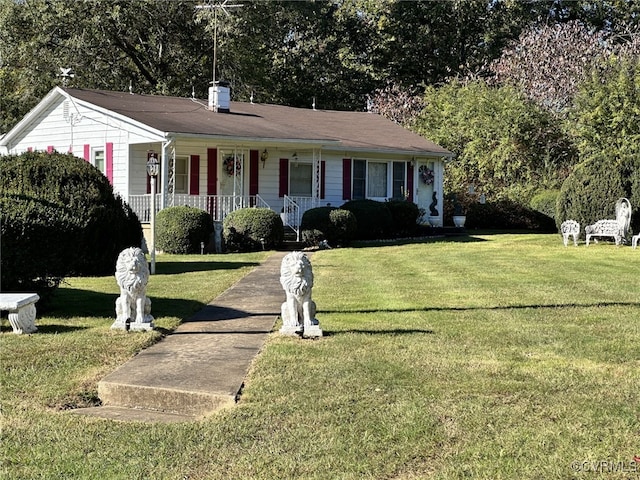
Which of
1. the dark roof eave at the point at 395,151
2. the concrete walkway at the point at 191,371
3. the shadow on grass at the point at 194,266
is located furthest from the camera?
the dark roof eave at the point at 395,151

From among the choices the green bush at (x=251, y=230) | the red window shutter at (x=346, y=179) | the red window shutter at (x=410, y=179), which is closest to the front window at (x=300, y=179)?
the red window shutter at (x=346, y=179)

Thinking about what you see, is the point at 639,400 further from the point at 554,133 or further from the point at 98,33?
the point at 98,33

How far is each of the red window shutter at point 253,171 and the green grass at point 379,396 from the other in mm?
11836

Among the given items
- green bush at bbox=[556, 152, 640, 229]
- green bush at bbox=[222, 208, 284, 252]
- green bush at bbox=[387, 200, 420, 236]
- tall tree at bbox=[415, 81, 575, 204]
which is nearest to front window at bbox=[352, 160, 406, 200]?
green bush at bbox=[387, 200, 420, 236]

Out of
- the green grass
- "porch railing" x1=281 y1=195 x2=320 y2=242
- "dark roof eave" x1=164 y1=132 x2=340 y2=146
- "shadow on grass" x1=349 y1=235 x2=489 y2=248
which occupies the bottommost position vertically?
the green grass

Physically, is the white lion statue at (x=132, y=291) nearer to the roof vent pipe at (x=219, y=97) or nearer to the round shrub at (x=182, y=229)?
the round shrub at (x=182, y=229)

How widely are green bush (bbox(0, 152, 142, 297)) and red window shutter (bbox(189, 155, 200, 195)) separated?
33.9 ft

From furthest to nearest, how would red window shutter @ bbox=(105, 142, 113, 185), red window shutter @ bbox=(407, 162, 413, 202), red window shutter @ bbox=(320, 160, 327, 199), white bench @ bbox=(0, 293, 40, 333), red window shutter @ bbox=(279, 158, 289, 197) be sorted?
red window shutter @ bbox=(407, 162, 413, 202) → red window shutter @ bbox=(320, 160, 327, 199) → red window shutter @ bbox=(279, 158, 289, 197) → red window shutter @ bbox=(105, 142, 113, 185) → white bench @ bbox=(0, 293, 40, 333)

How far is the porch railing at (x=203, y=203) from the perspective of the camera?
19.7 m

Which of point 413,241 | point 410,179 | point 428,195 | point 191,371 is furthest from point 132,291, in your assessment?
point 428,195

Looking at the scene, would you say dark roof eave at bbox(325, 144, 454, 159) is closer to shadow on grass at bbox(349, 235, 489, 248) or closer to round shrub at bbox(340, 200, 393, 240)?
round shrub at bbox(340, 200, 393, 240)

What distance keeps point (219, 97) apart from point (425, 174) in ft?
24.9

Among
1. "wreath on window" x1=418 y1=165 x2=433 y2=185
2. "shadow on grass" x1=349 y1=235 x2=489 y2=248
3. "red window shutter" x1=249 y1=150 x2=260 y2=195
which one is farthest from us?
"wreath on window" x1=418 y1=165 x2=433 y2=185

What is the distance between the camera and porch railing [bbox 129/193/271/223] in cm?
1972
